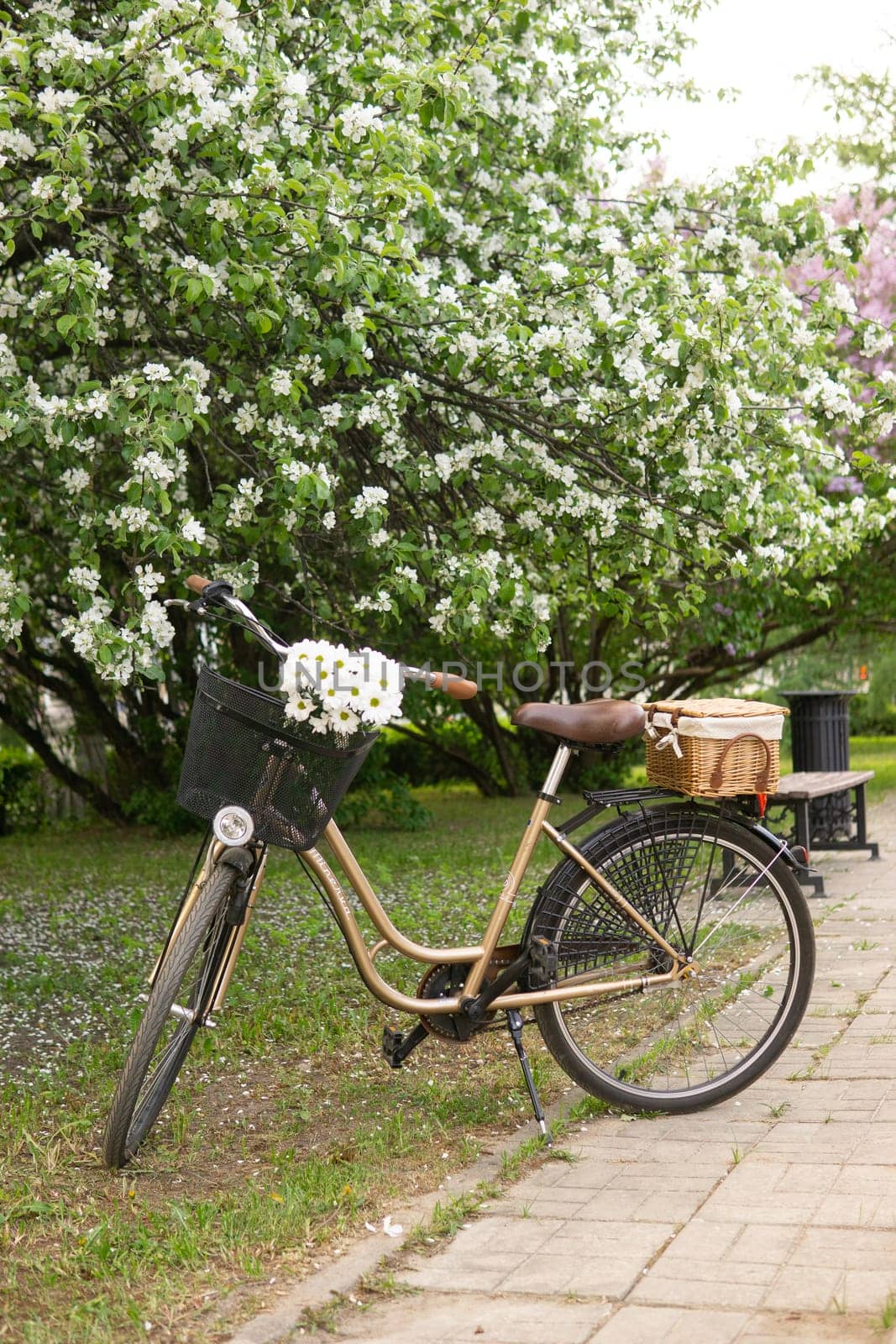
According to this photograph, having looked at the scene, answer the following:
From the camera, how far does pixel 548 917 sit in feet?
13.2

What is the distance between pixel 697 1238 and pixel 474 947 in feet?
3.69

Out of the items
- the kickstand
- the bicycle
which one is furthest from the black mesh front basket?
the kickstand

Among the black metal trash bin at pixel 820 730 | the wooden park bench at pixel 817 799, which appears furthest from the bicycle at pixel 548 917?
the black metal trash bin at pixel 820 730

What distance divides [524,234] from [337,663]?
3979 millimetres

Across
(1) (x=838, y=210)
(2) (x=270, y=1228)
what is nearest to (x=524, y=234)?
(2) (x=270, y=1228)

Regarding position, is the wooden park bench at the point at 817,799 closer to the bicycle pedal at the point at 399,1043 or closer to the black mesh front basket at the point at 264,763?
the bicycle pedal at the point at 399,1043

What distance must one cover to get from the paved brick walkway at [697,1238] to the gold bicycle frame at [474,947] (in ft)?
1.35

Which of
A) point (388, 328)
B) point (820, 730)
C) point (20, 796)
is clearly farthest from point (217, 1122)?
point (20, 796)

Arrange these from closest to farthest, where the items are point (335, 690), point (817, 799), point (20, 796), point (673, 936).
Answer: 1. point (335, 690)
2. point (673, 936)
3. point (817, 799)
4. point (20, 796)

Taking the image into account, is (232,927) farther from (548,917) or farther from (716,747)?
(716,747)

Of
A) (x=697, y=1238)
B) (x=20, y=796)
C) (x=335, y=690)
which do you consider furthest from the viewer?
(x=20, y=796)

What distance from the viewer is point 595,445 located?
6.07 metres

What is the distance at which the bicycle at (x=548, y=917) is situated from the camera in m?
3.58

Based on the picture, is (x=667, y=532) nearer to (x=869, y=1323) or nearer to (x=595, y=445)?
(x=595, y=445)
